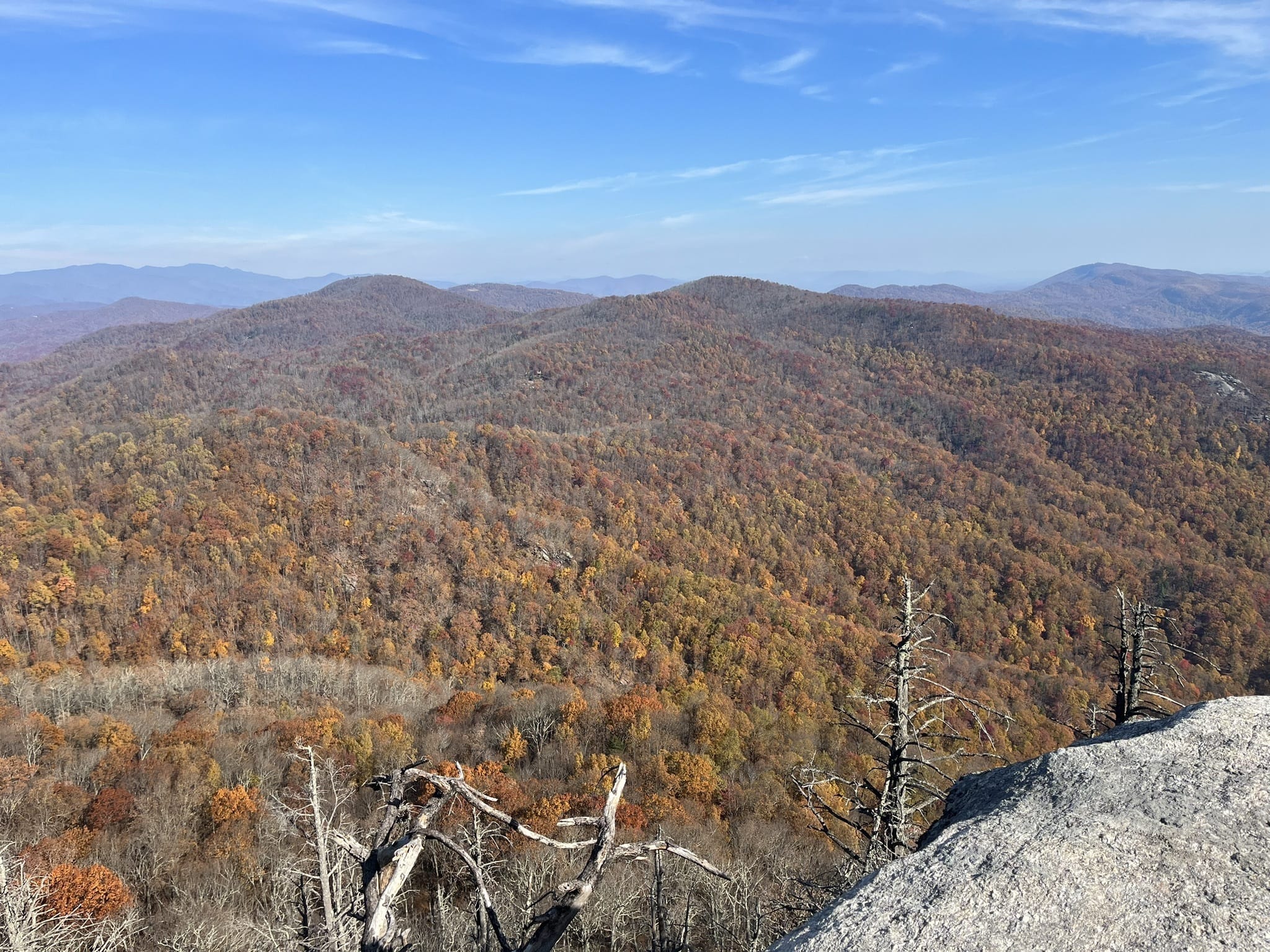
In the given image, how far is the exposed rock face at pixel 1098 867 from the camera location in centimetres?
480

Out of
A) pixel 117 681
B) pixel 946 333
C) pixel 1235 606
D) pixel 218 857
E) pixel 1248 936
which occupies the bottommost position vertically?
pixel 1235 606

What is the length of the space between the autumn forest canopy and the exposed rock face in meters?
1.51

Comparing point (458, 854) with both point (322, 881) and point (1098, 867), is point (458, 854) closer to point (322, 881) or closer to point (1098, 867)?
point (322, 881)

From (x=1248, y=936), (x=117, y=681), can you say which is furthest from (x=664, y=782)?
(x=117, y=681)

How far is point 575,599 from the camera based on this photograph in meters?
67.8

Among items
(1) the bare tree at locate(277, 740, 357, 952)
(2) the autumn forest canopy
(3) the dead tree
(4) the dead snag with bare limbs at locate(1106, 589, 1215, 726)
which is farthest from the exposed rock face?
(4) the dead snag with bare limbs at locate(1106, 589, 1215, 726)

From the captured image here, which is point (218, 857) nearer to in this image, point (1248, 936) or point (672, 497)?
point (1248, 936)

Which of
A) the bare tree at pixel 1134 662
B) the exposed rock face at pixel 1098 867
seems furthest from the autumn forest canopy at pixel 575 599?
the bare tree at pixel 1134 662

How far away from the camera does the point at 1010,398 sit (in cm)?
14912

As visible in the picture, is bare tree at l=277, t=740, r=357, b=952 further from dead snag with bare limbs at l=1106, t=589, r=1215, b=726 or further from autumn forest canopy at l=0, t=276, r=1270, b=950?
dead snag with bare limbs at l=1106, t=589, r=1215, b=726

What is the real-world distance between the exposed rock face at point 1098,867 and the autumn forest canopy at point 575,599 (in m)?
1.51

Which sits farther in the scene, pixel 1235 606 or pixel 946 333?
pixel 946 333

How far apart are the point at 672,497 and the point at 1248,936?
9359 centimetres

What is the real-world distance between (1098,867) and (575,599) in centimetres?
6410
